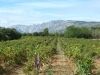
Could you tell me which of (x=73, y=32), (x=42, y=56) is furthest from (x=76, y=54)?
(x=73, y=32)

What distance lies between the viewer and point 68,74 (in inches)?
555

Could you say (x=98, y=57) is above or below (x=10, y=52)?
below

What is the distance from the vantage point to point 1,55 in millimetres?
15828

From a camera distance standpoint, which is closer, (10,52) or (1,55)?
(1,55)

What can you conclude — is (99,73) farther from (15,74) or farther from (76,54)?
(15,74)

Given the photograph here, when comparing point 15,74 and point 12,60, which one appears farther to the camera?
point 12,60

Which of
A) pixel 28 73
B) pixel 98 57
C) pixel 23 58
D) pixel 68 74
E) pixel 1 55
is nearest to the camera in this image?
pixel 28 73

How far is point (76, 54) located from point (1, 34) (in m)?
58.8

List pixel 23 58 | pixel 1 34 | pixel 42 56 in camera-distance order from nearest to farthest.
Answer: pixel 42 56 → pixel 23 58 → pixel 1 34

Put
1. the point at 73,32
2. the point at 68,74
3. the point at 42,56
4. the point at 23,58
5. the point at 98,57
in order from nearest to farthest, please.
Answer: the point at 68,74
the point at 42,56
the point at 23,58
the point at 98,57
the point at 73,32

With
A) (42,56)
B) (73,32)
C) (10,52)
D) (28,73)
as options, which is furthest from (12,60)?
(73,32)

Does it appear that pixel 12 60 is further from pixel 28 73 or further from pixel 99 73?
pixel 99 73

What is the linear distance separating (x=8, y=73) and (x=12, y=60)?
2.82 meters

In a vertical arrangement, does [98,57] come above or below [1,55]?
below
